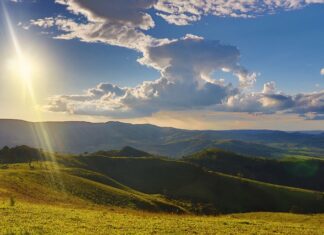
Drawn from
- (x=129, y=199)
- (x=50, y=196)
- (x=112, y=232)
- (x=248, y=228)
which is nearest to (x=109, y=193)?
(x=129, y=199)

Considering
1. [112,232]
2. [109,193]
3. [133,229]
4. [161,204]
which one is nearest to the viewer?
[112,232]

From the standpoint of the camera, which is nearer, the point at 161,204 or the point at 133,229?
the point at 133,229

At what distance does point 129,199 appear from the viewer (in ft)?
289

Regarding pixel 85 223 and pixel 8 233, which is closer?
pixel 8 233

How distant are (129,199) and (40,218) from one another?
55902 mm

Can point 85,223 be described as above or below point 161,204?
above

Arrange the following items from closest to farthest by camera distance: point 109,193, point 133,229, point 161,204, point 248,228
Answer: point 133,229, point 248,228, point 109,193, point 161,204

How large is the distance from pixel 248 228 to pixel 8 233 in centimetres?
2338

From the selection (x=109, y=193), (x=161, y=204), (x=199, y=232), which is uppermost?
(x=199, y=232)

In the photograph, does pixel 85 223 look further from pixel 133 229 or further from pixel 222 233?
pixel 222 233

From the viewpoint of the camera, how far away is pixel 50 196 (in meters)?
66.0

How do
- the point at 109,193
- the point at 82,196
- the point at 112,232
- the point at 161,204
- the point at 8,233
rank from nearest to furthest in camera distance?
1. the point at 8,233
2. the point at 112,232
3. the point at 82,196
4. the point at 109,193
5. the point at 161,204

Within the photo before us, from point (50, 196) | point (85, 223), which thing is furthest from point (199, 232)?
point (50, 196)

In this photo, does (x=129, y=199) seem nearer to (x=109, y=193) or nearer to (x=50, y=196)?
(x=109, y=193)
